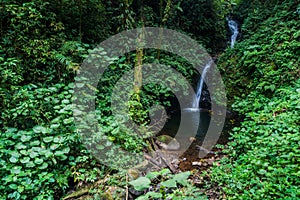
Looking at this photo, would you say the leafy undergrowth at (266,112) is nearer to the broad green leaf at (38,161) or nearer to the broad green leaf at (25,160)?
the broad green leaf at (38,161)

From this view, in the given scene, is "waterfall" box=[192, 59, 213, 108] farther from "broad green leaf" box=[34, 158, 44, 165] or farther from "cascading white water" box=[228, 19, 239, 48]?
"broad green leaf" box=[34, 158, 44, 165]

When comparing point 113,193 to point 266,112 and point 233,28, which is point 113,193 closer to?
point 266,112

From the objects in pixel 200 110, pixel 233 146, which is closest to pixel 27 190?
pixel 233 146

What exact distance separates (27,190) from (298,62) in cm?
705

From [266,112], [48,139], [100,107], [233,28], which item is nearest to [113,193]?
[48,139]

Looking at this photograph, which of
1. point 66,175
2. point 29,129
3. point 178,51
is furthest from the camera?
point 178,51

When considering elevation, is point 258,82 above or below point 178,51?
below

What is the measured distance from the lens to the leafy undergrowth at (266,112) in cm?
291

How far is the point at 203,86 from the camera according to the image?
8609 millimetres

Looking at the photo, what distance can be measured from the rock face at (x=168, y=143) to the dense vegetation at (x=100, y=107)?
56 cm

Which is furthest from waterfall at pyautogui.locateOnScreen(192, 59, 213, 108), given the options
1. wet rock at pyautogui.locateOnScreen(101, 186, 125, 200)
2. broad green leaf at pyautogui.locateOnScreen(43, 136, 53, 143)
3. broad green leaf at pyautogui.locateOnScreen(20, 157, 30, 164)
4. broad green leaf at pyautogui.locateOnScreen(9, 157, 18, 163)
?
broad green leaf at pyautogui.locateOnScreen(9, 157, 18, 163)

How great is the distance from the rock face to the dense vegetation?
56 cm

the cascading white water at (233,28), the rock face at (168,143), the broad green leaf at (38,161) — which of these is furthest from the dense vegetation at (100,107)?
the cascading white water at (233,28)

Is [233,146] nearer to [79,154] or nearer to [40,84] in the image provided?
[79,154]
